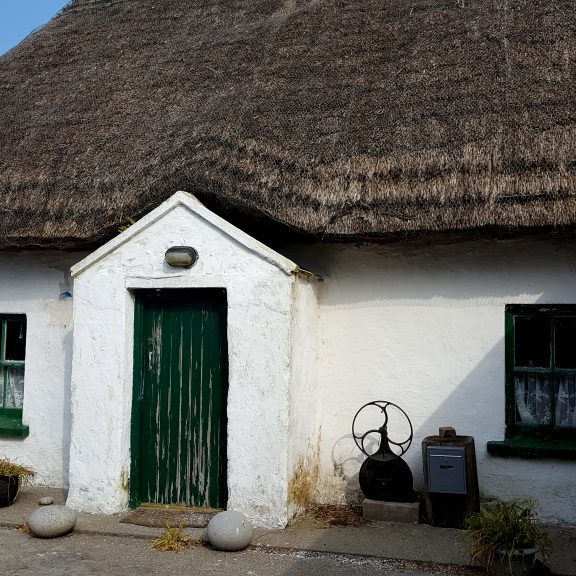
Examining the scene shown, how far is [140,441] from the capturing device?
673 centimetres

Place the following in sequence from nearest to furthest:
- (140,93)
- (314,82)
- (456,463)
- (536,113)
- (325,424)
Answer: (456,463)
(536,113)
(325,424)
(314,82)
(140,93)

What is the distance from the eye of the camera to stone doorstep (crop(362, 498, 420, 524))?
6.25m

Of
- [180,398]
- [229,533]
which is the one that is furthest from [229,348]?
[229,533]

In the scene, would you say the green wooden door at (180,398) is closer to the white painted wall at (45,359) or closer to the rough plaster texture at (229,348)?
the rough plaster texture at (229,348)

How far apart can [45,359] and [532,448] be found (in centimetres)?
473

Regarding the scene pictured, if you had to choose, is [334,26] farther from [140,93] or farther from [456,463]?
[456,463]

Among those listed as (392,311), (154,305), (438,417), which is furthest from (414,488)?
(154,305)

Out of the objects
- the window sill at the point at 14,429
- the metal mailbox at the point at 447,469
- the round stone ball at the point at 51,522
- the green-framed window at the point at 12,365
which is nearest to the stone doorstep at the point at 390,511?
the metal mailbox at the point at 447,469

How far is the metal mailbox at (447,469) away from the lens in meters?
6.02

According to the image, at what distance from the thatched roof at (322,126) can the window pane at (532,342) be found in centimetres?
98

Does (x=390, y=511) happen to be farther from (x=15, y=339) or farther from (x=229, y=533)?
(x=15, y=339)

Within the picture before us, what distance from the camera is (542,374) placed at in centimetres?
649

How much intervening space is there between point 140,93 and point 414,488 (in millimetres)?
5211

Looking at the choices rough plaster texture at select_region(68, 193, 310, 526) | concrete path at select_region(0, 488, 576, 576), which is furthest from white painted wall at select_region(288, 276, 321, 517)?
concrete path at select_region(0, 488, 576, 576)
